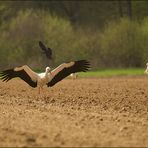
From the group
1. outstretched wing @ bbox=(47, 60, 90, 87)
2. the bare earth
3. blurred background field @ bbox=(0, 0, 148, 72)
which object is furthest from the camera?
blurred background field @ bbox=(0, 0, 148, 72)

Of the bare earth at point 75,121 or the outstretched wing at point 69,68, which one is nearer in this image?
the bare earth at point 75,121

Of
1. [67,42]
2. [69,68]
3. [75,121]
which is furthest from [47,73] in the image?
[67,42]

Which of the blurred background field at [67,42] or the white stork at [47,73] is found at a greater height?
the blurred background field at [67,42]

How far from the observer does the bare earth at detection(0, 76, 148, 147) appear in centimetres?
902

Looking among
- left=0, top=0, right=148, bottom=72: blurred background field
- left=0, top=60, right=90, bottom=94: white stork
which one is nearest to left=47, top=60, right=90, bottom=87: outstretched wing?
left=0, top=60, right=90, bottom=94: white stork

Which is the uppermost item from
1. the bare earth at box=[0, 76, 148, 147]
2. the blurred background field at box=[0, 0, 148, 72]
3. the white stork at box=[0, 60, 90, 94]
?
the blurred background field at box=[0, 0, 148, 72]

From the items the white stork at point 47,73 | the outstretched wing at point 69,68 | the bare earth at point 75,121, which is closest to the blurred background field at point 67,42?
the white stork at point 47,73

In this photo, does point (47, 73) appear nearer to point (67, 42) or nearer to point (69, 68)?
point (69, 68)

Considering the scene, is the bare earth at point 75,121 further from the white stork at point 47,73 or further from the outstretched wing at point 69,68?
the outstretched wing at point 69,68

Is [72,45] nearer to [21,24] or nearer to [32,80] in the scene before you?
[21,24]

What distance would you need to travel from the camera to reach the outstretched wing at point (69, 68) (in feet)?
53.0

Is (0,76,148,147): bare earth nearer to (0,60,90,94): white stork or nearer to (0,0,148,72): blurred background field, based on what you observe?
(0,60,90,94): white stork

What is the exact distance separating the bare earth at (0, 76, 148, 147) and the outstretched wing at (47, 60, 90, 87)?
683 mm

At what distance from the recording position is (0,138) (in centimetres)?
938
